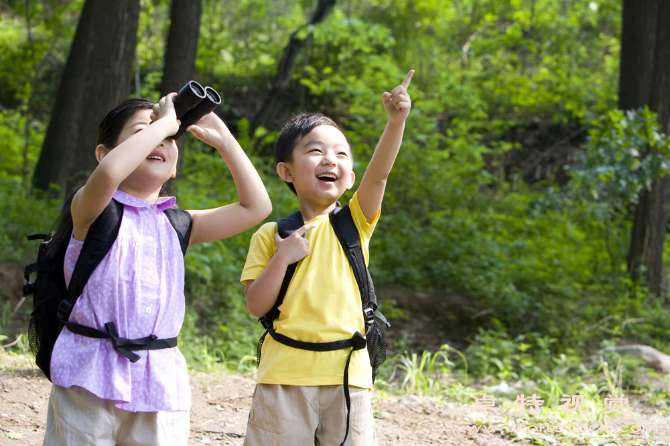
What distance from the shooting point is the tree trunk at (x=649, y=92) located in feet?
22.9

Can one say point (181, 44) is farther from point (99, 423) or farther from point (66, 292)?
point (99, 423)

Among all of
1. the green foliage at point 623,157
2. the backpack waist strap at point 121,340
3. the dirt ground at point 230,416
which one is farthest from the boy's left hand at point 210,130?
the green foliage at point 623,157

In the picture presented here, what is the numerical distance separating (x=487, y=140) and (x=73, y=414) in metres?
12.5

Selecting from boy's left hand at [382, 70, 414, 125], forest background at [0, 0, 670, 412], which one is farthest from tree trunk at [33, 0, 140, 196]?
boy's left hand at [382, 70, 414, 125]

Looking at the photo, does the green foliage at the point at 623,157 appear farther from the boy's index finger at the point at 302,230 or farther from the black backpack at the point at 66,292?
the black backpack at the point at 66,292

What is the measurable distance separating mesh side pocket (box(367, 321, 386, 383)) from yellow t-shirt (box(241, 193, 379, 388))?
0.28ft

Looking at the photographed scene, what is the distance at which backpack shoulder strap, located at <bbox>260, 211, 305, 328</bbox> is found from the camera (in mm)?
1966

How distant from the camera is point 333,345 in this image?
1896 millimetres

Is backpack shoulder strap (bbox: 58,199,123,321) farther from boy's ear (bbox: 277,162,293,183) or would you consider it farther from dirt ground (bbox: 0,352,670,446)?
dirt ground (bbox: 0,352,670,446)

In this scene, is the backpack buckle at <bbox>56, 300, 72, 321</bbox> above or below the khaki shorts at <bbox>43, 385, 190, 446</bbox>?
above

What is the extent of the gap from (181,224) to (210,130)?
32 cm

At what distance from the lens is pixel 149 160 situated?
73.1 inches

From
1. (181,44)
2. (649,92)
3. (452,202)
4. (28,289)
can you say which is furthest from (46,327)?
(452,202)

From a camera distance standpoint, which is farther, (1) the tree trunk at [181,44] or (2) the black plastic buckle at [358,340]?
(1) the tree trunk at [181,44]
